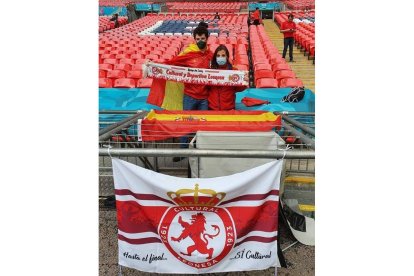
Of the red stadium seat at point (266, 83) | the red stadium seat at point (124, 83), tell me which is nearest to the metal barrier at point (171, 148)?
the red stadium seat at point (266, 83)

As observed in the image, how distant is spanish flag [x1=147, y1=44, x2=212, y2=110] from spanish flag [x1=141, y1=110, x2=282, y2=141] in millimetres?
754

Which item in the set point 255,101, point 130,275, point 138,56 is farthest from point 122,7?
point 130,275

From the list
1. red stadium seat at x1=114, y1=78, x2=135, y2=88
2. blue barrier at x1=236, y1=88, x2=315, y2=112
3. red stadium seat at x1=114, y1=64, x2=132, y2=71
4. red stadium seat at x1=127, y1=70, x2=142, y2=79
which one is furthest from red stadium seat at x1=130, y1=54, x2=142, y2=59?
blue barrier at x1=236, y1=88, x2=315, y2=112

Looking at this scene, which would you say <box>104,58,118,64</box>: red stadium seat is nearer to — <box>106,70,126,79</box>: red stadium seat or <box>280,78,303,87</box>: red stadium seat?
<box>106,70,126,79</box>: red stadium seat

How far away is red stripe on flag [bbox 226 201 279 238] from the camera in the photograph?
2045 mm

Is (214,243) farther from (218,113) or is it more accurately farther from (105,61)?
(105,61)

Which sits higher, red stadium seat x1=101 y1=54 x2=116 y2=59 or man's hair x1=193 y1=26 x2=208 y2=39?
red stadium seat x1=101 y1=54 x2=116 y2=59

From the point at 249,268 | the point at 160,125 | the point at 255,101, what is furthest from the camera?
the point at 255,101

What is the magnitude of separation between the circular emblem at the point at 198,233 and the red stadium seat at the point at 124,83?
4403mm

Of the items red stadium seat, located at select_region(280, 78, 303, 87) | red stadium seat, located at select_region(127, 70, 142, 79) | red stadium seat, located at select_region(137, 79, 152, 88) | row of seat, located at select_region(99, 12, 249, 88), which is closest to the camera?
red stadium seat, located at select_region(280, 78, 303, 87)

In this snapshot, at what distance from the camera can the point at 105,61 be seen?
818 cm

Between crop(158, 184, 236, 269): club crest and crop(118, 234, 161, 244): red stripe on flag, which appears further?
crop(118, 234, 161, 244): red stripe on flag

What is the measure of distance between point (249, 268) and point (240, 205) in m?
0.41

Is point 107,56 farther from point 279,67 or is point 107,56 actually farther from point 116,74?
point 279,67
